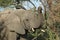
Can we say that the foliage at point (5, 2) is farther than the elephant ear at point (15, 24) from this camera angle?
Yes

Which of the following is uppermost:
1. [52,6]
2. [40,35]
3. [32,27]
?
[52,6]

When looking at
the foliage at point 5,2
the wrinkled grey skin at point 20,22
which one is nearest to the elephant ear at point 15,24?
the wrinkled grey skin at point 20,22

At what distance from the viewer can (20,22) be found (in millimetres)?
8508

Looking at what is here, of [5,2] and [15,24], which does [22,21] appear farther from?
[5,2]

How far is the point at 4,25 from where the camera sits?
850cm

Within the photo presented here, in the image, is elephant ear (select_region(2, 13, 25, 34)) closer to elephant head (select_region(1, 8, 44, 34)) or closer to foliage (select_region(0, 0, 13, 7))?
elephant head (select_region(1, 8, 44, 34))

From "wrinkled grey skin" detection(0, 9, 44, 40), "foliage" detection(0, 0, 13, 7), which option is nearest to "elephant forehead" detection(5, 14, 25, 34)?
"wrinkled grey skin" detection(0, 9, 44, 40)

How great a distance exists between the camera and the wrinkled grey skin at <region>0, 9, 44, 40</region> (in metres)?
8.38

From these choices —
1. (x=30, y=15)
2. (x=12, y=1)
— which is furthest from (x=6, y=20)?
(x=12, y=1)

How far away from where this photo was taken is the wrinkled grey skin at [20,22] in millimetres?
8375

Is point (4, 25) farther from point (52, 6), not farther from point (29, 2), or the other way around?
point (29, 2)

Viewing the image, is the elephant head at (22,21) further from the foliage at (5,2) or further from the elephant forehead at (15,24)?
the foliage at (5,2)

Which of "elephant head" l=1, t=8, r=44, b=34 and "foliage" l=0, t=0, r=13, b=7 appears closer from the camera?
"elephant head" l=1, t=8, r=44, b=34

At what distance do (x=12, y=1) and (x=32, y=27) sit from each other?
444 cm
